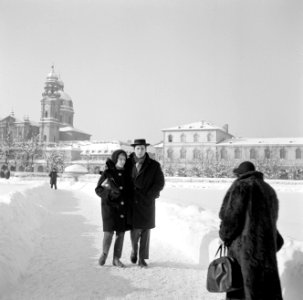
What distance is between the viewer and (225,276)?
3.26 m

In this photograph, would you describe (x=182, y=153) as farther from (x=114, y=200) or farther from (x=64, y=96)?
(x=114, y=200)

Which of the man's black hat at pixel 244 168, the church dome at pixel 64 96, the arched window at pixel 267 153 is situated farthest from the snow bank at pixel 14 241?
the church dome at pixel 64 96

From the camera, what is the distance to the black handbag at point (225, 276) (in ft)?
10.6

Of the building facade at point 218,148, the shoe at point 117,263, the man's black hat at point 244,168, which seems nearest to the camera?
the man's black hat at point 244,168

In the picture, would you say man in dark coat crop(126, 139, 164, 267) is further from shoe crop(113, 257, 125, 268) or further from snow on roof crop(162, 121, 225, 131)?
snow on roof crop(162, 121, 225, 131)

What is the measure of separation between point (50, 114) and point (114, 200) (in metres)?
97.3

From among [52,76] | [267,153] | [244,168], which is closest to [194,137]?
[267,153]

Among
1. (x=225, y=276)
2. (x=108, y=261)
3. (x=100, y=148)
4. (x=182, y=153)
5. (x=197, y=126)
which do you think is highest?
(x=197, y=126)

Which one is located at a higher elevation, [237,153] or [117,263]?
[237,153]

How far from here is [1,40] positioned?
6715mm

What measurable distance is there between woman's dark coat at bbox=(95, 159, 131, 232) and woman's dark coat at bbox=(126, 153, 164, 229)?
135 millimetres

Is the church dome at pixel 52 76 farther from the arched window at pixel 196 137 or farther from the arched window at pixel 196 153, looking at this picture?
the arched window at pixel 196 153

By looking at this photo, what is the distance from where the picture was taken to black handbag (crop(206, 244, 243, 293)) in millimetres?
3219

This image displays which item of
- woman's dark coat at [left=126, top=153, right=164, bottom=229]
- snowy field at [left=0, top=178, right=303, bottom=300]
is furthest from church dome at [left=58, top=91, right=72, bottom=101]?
woman's dark coat at [left=126, top=153, right=164, bottom=229]
